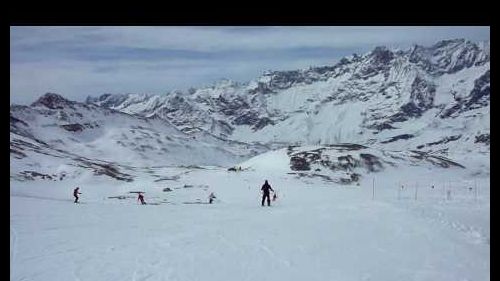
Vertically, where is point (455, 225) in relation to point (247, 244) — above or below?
above

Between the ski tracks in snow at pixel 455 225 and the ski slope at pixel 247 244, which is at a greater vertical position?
the ski tracks in snow at pixel 455 225

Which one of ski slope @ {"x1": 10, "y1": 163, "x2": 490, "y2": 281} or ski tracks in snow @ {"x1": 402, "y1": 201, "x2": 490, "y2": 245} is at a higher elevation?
ski tracks in snow @ {"x1": 402, "y1": 201, "x2": 490, "y2": 245}

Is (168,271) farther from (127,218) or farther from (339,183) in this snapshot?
(339,183)

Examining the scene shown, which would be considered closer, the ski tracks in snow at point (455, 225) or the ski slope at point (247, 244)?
the ski slope at point (247, 244)

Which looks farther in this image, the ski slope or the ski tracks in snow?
the ski tracks in snow

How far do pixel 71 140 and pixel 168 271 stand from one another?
191304mm

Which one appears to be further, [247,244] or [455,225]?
[455,225]

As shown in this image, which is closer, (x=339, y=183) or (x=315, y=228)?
(x=315, y=228)
